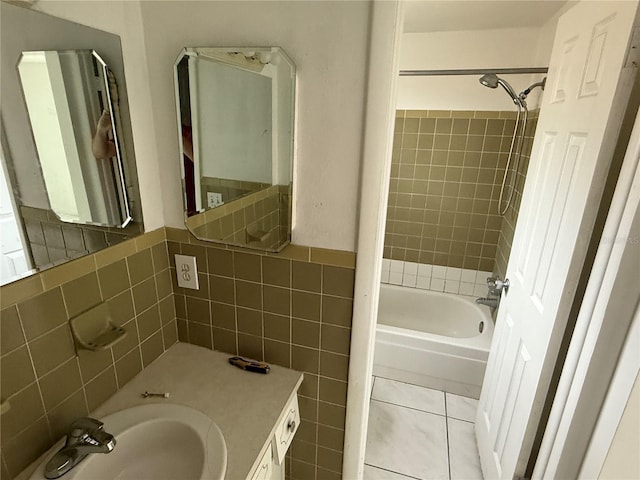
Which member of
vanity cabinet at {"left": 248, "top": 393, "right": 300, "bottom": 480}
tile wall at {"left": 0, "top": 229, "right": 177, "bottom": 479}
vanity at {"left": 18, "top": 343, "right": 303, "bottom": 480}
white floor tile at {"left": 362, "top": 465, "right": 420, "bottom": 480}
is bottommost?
white floor tile at {"left": 362, "top": 465, "right": 420, "bottom": 480}

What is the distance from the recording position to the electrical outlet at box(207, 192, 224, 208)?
1097mm

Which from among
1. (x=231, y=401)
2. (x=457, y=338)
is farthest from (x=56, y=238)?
(x=457, y=338)

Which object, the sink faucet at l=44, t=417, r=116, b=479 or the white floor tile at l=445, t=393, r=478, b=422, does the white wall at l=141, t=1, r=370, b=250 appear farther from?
the white floor tile at l=445, t=393, r=478, b=422

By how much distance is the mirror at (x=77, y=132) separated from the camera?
79 cm

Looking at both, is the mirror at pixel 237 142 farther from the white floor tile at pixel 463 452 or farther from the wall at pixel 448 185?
the wall at pixel 448 185

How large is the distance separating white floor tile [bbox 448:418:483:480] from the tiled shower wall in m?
1.20

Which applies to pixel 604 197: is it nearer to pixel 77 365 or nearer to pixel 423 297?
pixel 77 365

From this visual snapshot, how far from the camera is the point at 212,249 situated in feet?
3.69

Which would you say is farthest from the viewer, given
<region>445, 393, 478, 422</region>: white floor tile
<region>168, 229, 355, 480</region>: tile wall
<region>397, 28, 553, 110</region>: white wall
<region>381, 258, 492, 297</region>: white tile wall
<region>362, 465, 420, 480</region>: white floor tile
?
<region>381, 258, 492, 297</region>: white tile wall

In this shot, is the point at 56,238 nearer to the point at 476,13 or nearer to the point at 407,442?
the point at 407,442

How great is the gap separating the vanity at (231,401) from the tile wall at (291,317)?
0.07m

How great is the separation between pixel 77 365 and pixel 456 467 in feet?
5.86

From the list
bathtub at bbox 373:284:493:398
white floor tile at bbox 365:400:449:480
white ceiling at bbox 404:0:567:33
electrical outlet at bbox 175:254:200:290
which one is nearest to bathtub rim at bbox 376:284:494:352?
bathtub at bbox 373:284:493:398

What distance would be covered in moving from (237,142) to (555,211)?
110 centimetres
